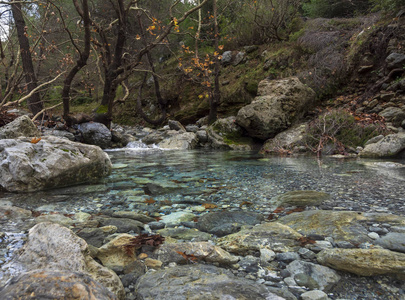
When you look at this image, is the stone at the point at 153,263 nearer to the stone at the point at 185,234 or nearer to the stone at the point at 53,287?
the stone at the point at 185,234

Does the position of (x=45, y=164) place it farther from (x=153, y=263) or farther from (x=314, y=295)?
(x=314, y=295)

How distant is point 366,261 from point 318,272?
27 centimetres

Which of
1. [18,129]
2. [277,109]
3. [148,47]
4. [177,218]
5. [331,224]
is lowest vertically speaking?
[177,218]

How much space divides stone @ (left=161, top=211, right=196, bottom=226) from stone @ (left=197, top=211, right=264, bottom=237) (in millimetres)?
131

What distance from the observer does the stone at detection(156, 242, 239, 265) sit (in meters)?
1.62

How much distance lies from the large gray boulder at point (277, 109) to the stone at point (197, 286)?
8.15 meters

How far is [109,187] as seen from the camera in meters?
3.68

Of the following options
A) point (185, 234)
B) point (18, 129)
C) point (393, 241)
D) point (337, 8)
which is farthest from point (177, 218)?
point (337, 8)

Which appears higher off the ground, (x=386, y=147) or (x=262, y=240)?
(x=386, y=147)

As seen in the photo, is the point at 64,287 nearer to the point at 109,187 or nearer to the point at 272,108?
the point at 109,187

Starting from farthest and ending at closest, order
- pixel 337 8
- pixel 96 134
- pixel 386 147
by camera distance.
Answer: pixel 337 8, pixel 96 134, pixel 386 147

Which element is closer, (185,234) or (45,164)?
(185,234)

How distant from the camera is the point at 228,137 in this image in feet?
33.3

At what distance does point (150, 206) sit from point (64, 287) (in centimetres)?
188
